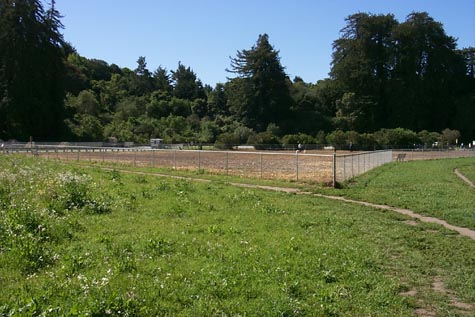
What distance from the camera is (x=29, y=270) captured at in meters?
6.59

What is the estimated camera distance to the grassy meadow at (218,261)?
5516mm

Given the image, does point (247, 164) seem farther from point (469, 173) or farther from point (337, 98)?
point (337, 98)

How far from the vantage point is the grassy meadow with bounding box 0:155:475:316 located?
18.1 ft

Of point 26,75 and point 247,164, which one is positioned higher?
point 26,75

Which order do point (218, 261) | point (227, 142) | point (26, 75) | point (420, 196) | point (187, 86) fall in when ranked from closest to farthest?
point (218, 261), point (420, 196), point (26, 75), point (227, 142), point (187, 86)

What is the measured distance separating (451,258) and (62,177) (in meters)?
12.2

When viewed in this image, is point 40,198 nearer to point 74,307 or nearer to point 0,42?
point 74,307

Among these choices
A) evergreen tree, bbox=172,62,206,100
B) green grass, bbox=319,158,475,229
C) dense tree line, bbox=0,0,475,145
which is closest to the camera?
green grass, bbox=319,158,475,229

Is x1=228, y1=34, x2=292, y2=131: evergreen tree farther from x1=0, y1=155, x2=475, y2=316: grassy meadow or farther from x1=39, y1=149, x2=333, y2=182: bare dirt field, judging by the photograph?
x1=0, y1=155, x2=475, y2=316: grassy meadow

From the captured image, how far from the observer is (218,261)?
720 cm

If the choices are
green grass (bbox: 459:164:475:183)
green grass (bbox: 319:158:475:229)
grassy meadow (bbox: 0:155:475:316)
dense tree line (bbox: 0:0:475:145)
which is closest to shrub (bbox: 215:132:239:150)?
dense tree line (bbox: 0:0:475:145)

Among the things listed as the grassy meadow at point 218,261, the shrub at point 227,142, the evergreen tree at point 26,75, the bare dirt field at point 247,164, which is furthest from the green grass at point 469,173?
the evergreen tree at point 26,75

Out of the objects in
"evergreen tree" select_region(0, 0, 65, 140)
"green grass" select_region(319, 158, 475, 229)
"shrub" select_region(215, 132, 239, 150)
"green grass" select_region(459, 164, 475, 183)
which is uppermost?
Answer: "evergreen tree" select_region(0, 0, 65, 140)

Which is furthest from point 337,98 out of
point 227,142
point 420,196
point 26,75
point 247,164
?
point 420,196
